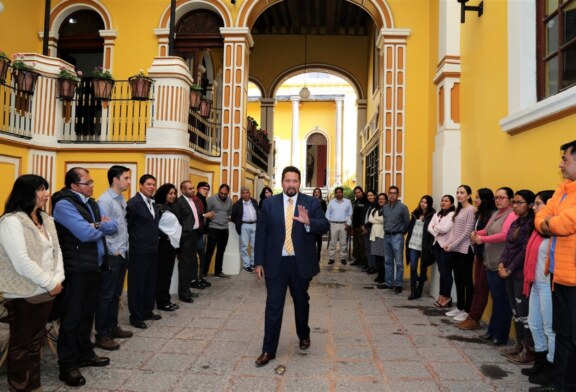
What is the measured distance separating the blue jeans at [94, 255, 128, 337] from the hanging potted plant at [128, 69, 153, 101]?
3.96m

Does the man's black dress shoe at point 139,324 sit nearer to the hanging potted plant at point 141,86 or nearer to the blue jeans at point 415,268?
the blue jeans at point 415,268

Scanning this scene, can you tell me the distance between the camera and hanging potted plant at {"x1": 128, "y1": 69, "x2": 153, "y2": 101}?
7711 mm

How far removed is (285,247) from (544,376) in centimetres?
228

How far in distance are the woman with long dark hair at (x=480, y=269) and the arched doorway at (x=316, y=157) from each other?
21889 millimetres

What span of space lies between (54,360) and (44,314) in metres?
1.05

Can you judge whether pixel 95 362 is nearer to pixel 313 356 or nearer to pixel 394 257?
pixel 313 356

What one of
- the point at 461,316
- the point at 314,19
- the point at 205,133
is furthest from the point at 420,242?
the point at 314,19

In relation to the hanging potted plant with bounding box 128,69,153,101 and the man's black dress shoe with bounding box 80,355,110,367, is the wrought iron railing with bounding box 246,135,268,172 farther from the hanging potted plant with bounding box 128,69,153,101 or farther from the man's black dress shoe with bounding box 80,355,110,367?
the man's black dress shoe with bounding box 80,355,110,367

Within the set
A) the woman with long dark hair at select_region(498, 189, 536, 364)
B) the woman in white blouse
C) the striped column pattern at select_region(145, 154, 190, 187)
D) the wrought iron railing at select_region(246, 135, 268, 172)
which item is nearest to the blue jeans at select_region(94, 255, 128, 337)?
the woman in white blouse

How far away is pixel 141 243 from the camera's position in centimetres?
500

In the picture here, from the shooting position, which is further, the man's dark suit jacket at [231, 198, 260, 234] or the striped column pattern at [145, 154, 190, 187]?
the man's dark suit jacket at [231, 198, 260, 234]

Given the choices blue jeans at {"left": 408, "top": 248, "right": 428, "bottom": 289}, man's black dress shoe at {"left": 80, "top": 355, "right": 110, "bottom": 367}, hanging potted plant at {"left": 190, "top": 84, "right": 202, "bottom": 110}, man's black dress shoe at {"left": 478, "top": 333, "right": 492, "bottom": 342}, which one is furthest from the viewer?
hanging potted plant at {"left": 190, "top": 84, "right": 202, "bottom": 110}

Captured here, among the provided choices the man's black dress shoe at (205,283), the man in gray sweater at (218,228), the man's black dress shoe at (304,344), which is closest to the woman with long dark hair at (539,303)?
the man's black dress shoe at (304,344)

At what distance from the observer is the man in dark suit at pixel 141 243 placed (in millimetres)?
4984
